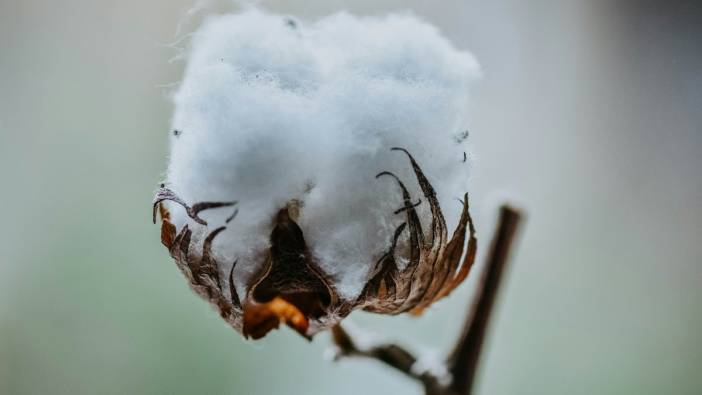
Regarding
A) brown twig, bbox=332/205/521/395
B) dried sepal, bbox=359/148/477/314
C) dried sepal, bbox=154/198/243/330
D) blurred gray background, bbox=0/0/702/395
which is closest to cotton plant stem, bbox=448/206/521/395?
brown twig, bbox=332/205/521/395

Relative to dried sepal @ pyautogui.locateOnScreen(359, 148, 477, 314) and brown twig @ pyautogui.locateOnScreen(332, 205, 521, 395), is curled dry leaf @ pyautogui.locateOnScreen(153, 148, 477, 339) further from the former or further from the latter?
brown twig @ pyautogui.locateOnScreen(332, 205, 521, 395)

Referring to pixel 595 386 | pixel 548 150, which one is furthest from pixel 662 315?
pixel 548 150

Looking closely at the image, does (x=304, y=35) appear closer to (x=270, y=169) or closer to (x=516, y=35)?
(x=270, y=169)

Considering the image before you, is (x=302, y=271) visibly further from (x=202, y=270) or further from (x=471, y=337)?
(x=471, y=337)

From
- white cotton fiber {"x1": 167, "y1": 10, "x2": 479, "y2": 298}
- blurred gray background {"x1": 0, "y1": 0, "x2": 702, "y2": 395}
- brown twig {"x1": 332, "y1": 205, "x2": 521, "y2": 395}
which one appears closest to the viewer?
white cotton fiber {"x1": 167, "y1": 10, "x2": 479, "y2": 298}

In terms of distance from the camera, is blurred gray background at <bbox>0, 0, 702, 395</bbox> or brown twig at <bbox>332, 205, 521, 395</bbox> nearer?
brown twig at <bbox>332, 205, 521, 395</bbox>

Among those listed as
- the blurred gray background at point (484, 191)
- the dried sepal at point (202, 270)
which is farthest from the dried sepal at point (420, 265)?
the blurred gray background at point (484, 191)
